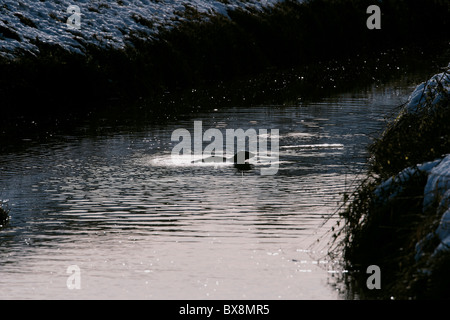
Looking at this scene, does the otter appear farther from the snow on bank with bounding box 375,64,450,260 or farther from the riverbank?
the snow on bank with bounding box 375,64,450,260

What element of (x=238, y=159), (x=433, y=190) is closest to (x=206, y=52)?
(x=238, y=159)

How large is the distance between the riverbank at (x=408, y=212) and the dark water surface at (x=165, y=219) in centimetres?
49

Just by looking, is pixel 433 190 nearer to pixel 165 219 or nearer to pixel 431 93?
pixel 431 93

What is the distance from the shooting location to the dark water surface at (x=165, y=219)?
12.8 metres

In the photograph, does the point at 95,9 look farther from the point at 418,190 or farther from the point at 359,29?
the point at 418,190

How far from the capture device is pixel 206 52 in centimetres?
4228

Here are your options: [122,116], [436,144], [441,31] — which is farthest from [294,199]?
[441,31]

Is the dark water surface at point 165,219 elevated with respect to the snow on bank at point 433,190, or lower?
lower

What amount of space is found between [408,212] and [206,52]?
3053 centimetres

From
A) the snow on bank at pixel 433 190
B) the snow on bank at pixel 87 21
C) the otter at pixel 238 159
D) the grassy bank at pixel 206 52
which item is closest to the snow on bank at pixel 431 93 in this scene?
the snow on bank at pixel 433 190

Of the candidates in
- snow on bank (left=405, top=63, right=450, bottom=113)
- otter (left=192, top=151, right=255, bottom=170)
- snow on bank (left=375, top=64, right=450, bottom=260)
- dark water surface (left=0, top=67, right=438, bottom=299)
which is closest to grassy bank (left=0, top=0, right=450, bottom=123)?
dark water surface (left=0, top=67, right=438, bottom=299)

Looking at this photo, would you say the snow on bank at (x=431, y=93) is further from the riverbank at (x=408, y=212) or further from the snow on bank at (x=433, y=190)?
the snow on bank at (x=433, y=190)

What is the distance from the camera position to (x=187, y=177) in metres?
20.6

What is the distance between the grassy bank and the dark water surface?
6.12m
